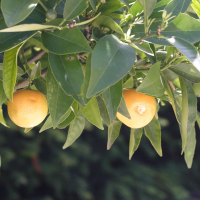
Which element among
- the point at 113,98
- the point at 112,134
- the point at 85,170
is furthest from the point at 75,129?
the point at 85,170

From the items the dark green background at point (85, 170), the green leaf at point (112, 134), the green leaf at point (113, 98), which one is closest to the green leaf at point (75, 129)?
the green leaf at point (112, 134)

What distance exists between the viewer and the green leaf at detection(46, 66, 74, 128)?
31 cm

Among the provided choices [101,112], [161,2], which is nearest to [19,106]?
[101,112]

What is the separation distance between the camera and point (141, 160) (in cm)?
276

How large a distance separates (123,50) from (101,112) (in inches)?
6.6

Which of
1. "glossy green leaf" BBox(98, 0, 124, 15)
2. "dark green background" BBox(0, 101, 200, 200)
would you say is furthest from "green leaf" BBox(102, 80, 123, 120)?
"dark green background" BBox(0, 101, 200, 200)

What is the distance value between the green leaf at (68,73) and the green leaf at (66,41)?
0.02 meters

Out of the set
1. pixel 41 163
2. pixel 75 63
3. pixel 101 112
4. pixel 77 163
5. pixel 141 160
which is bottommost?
pixel 141 160

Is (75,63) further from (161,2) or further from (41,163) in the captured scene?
(41,163)

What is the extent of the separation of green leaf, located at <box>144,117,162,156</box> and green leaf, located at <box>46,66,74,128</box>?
0.67ft

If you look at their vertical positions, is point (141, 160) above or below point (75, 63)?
below

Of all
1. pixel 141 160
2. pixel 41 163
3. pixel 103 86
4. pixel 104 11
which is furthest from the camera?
pixel 141 160

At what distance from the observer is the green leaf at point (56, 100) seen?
0.31 metres

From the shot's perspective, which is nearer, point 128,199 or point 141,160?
point 128,199
